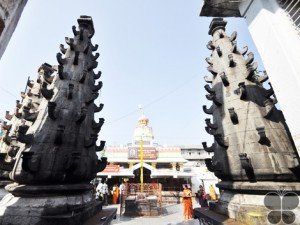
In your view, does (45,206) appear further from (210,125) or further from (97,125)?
(210,125)

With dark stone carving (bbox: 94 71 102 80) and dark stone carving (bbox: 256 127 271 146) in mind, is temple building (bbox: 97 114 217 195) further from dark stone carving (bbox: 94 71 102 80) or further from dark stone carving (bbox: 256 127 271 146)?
dark stone carving (bbox: 256 127 271 146)

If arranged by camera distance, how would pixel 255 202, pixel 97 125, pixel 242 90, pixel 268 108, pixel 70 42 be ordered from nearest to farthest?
pixel 255 202
pixel 268 108
pixel 242 90
pixel 97 125
pixel 70 42

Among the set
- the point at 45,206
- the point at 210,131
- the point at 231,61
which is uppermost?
the point at 231,61

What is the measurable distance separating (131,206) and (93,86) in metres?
10.9

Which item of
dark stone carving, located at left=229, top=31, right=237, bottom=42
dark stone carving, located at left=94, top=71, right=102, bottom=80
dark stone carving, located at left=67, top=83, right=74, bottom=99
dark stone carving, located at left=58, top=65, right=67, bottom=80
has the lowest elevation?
dark stone carving, located at left=67, top=83, right=74, bottom=99

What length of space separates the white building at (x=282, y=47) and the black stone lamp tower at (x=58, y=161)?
4.89 meters

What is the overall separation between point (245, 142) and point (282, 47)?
292 cm

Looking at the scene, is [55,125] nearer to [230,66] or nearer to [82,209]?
[82,209]

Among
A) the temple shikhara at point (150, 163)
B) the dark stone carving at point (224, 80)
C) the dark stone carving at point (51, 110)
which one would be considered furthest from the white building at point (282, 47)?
the temple shikhara at point (150, 163)

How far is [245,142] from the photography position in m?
5.73

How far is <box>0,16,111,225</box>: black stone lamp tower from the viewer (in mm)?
4844

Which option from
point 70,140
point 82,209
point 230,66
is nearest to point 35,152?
point 70,140

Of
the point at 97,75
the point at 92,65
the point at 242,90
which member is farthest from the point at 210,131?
the point at 92,65

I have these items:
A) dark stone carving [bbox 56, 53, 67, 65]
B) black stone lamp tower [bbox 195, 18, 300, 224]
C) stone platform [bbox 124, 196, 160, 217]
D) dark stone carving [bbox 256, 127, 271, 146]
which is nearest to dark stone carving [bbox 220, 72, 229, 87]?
black stone lamp tower [bbox 195, 18, 300, 224]
